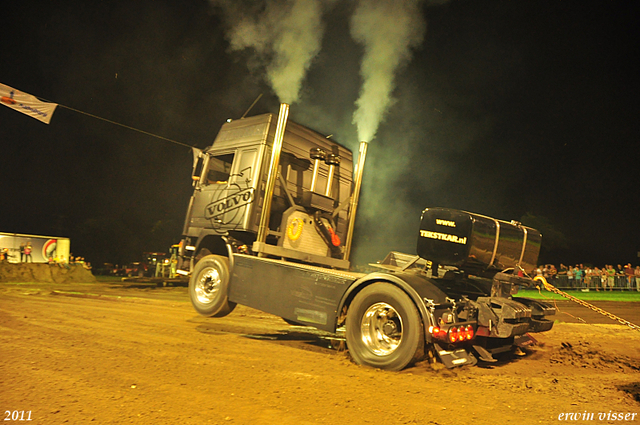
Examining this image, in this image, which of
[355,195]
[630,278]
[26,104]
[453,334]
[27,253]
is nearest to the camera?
[453,334]

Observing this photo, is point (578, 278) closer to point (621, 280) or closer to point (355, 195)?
point (621, 280)

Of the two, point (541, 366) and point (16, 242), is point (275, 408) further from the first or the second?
point (16, 242)

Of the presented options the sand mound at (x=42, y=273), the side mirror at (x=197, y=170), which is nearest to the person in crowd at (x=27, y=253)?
the sand mound at (x=42, y=273)

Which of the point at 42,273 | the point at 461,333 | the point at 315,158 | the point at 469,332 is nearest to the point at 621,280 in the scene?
the point at 315,158

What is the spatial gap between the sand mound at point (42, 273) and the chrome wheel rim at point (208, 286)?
14.9 m

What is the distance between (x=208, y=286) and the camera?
8.06 metres

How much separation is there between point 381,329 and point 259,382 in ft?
5.90

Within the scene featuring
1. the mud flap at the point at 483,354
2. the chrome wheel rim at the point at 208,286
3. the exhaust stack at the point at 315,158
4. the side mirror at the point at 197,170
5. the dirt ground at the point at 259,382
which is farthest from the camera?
the side mirror at the point at 197,170

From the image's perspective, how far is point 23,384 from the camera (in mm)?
3662

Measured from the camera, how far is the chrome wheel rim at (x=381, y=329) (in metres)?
5.18

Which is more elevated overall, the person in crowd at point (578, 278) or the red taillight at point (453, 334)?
the person in crowd at point (578, 278)

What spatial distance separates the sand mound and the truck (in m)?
14.2

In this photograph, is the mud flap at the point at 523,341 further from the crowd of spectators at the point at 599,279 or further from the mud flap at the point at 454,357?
the crowd of spectators at the point at 599,279

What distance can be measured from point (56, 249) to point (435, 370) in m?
25.4
